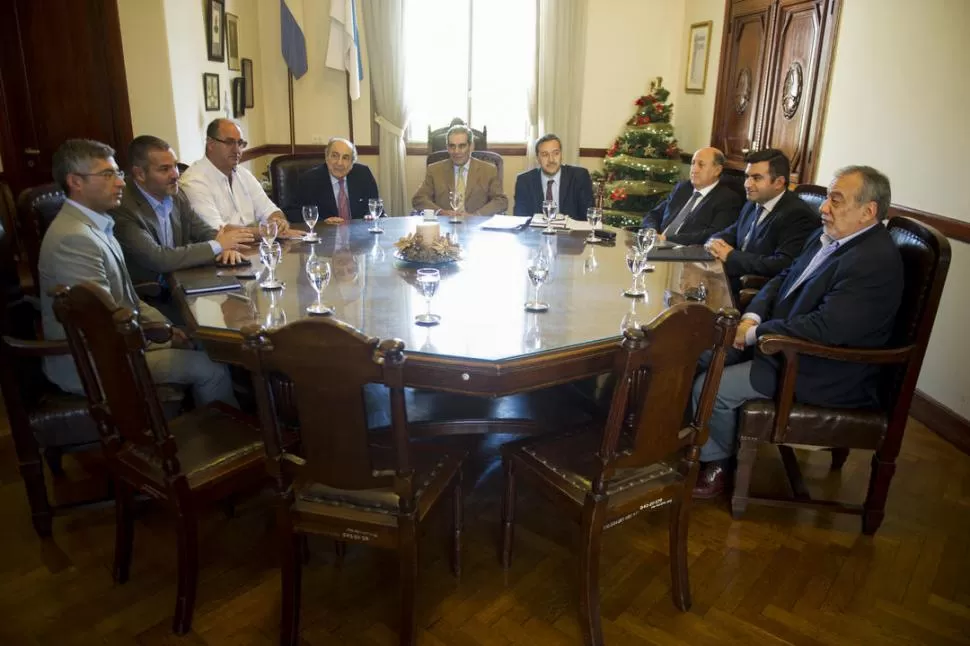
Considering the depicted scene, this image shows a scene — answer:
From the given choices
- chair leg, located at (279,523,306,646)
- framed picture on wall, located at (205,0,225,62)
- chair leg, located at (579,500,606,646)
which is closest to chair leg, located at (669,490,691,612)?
chair leg, located at (579,500,606,646)

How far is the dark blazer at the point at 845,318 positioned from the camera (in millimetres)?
2178

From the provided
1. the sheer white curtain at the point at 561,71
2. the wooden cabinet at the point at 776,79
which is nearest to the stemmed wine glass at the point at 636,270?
the wooden cabinet at the point at 776,79

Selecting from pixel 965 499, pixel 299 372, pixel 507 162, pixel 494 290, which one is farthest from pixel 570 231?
pixel 507 162

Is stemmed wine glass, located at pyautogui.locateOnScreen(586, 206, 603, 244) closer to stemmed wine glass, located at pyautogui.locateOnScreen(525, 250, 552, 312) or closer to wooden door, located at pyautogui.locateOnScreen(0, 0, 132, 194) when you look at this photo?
stemmed wine glass, located at pyautogui.locateOnScreen(525, 250, 552, 312)

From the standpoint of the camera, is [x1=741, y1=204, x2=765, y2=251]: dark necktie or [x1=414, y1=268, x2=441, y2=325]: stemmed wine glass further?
[x1=741, y1=204, x2=765, y2=251]: dark necktie

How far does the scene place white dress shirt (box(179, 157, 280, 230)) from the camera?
3248 millimetres

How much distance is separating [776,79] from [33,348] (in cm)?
445

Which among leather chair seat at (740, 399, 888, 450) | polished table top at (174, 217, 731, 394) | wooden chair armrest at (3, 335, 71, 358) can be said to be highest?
polished table top at (174, 217, 731, 394)

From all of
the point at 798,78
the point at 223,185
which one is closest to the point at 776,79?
the point at 798,78

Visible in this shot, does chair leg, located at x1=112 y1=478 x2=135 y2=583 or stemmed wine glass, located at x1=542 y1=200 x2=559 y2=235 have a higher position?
stemmed wine glass, located at x1=542 y1=200 x2=559 y2=235

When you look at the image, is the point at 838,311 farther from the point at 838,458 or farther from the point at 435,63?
the point at 435,63

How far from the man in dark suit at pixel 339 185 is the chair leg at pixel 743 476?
2.50 metres

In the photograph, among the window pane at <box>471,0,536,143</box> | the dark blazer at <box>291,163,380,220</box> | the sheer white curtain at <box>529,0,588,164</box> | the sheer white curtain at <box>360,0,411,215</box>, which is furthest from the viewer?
the window pane at <box>471,0,536,143</box>

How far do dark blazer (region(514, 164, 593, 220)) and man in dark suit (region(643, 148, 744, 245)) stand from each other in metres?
0.68
